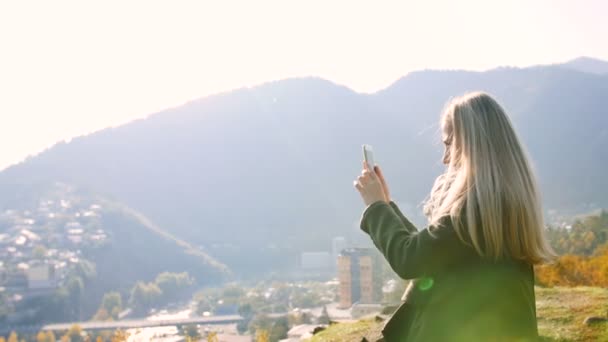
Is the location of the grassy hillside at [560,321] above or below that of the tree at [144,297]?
above

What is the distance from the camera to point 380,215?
5.06 feet

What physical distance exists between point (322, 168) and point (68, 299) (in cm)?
5145

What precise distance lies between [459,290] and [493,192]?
233mm

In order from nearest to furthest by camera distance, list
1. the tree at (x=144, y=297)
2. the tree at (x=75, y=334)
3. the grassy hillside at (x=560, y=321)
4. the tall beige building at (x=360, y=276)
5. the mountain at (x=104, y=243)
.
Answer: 1. the grassy hillside at (x=560, y=321)
2. the tall beige building at (x=360, y=276)
3. the tree at (x=75, y=334)
4. the tree at (x=144, y=297)
5. the mountain at (x=104, y=243)

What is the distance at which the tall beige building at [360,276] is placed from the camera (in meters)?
23.8

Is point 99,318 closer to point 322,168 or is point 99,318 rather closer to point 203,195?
point 203,195

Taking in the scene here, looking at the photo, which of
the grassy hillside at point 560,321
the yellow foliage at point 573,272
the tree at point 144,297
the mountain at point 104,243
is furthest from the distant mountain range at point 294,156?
the grassy hillside at point 560,321

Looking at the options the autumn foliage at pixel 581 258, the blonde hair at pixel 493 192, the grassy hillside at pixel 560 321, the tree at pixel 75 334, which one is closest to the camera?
the blonde hair at pixel 493 192

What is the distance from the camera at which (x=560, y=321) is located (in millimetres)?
5598

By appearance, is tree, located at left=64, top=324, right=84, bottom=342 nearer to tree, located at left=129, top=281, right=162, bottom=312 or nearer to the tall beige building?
tree, located at left=129, top=281, right=162, bottom=312

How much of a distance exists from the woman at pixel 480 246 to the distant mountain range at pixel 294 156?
6605cm

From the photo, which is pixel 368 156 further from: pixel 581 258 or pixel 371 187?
pixel 581 258

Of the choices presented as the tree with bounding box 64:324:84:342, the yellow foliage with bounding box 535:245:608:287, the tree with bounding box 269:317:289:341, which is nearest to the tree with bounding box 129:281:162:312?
the tree with bounding box 64:324:84:342

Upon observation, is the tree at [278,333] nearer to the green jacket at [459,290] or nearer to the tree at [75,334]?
the green jacket at [459,290]
